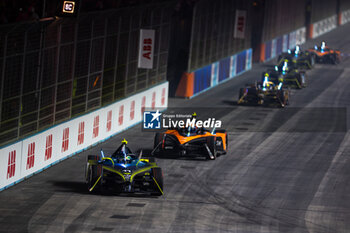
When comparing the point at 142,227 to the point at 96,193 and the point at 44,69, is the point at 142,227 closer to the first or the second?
the point at 96,193

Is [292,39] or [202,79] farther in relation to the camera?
[292,39]

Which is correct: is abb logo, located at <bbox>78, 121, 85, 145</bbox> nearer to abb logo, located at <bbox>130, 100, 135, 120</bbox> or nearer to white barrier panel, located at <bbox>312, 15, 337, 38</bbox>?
abb logo, located at <bbox>130, 100, 135, 120</bbox>

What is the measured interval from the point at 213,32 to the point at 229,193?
26.9 m

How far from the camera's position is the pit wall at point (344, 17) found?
9663 centimetres

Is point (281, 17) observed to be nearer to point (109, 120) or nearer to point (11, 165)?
point (109, 120)

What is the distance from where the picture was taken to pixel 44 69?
26.7 metres

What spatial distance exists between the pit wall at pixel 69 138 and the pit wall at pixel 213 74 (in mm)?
5912

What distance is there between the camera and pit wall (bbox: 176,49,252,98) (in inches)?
1762

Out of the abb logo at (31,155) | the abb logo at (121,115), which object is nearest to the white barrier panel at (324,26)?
the abb logo at (121,115)

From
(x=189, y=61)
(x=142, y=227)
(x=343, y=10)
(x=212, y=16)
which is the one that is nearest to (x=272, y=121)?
(x=189, y=61)

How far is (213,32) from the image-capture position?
49.0m

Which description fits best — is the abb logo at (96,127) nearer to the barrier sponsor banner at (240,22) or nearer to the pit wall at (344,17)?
the barrier sponsor banner at (240,22)

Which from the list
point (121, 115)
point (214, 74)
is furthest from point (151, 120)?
point (214, 74)

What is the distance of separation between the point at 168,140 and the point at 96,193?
5.82 m
